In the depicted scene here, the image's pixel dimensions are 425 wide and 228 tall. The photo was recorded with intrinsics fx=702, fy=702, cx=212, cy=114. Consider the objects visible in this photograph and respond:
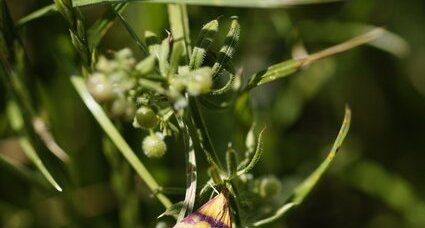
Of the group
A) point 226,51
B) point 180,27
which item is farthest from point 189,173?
point 180,27

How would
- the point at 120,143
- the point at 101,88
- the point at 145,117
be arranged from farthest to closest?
the point at 120,143, the point at 145,117, the point at 101,88

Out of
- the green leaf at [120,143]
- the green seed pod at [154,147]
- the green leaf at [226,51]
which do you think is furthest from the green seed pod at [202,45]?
the green leaf at [120,143]

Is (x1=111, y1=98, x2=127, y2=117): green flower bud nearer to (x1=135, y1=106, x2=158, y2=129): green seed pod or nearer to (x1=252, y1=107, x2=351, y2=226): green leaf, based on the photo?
(x1=135, y1=106, x2=158, y2=129): green seed pod

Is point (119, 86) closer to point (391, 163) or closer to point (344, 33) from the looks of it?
point (344, 33)

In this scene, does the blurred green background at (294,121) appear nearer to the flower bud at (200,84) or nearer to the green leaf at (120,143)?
the green leaf at (120,143)

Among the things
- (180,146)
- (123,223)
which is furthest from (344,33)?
(123,223)

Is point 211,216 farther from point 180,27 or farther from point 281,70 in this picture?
point 180,27

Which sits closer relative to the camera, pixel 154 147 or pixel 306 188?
pixel 154 147

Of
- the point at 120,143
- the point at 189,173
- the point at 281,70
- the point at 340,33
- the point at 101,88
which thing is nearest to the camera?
the point at 101,88
